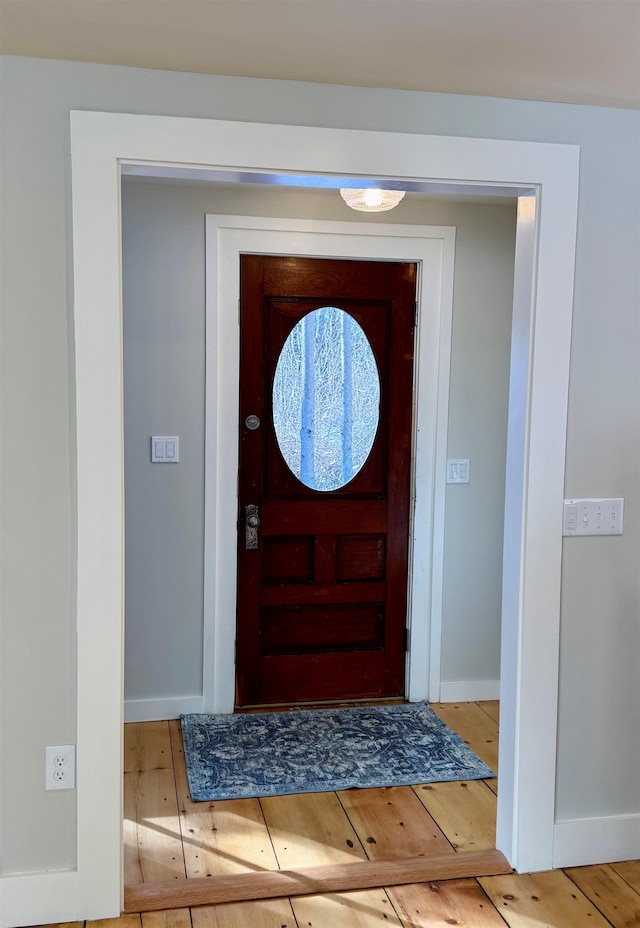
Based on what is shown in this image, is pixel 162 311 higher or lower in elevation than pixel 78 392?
higher

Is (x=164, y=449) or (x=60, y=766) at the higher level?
(x=164, y=449)

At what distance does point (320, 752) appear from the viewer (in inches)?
133

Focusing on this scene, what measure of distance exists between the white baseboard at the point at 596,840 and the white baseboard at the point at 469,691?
1.36 meters

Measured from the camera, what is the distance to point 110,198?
2.19m

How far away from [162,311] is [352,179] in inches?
57.1

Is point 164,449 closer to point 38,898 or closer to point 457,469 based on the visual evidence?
point 457,469

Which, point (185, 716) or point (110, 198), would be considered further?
point (185, 716)

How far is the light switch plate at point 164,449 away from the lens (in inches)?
142

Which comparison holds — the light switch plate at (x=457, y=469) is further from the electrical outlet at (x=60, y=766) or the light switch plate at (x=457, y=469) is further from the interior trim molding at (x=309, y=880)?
the electrical outlet at (x=60, y=766)

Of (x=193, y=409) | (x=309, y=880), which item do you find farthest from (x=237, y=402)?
(x=309, y=880)

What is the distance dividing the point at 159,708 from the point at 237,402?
1346mm

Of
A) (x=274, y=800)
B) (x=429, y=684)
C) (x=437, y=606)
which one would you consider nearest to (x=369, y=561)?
(x=437, y=606)

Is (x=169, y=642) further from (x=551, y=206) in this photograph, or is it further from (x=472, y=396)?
(x=551, y=206)

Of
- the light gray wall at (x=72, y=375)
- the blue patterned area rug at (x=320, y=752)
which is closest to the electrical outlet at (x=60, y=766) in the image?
the light gray wall at (x=72, y=375)
